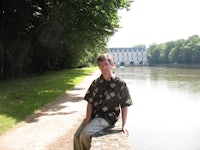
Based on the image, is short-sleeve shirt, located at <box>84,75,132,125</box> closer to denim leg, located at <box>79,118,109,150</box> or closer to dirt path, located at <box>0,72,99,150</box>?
denim leg, located at <box>79,118,109,150</box>

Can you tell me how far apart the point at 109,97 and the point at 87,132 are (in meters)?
0.70

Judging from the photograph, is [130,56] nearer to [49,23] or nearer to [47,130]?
[49,23]

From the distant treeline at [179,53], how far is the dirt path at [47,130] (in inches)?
3609

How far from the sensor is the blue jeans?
5469mm

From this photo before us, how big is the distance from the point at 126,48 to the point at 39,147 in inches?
6884

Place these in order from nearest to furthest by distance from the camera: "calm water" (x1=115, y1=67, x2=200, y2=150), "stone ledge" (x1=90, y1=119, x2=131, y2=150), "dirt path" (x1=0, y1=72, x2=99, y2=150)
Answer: "stone ledge" (x1=90, y1=119, x2=131, y2=150) → "dirt path" (x1=0, y1=72, x2=99, y2=150) → "calm water" (x1=115, y1=67, x2=200, y2=150)

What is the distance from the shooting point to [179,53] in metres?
117

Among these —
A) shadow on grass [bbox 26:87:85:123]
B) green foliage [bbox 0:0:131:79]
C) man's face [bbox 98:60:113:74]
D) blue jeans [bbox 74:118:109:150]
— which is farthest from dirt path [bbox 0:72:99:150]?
green foliage [bbox 0:0:131:79]

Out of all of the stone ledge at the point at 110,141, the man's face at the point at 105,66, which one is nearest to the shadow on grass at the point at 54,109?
the stone ledge at the point at 110,141

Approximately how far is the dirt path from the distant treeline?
301 ft

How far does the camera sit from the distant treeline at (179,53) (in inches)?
4033

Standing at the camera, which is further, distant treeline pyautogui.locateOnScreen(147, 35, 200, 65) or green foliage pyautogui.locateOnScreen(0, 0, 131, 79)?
distant treeline pyautogui.locateOnScreen(147, 35, 200, 65)

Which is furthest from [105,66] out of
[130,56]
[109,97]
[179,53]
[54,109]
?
[130,56]

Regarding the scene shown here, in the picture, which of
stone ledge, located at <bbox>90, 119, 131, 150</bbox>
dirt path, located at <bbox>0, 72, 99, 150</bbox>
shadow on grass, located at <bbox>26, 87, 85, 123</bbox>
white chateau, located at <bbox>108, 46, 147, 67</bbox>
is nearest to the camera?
stone ledge, located at <bbox>90, 119, 131, 150</bbox>
